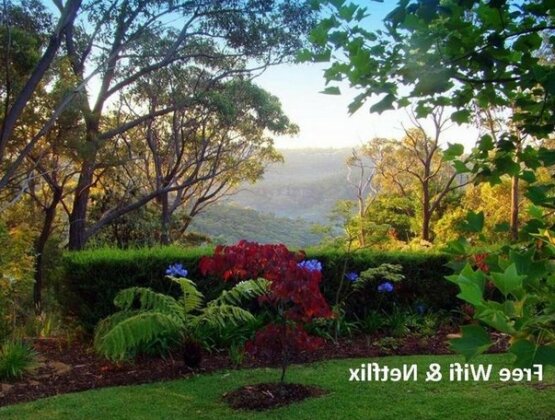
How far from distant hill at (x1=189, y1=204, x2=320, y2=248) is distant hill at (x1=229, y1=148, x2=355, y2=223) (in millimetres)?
2399

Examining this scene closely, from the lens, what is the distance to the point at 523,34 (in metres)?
1.52

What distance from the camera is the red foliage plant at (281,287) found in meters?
4.37

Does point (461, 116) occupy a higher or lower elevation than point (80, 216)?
higher

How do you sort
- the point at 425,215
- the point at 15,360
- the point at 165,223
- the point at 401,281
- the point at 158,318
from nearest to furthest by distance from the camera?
the point at 158,318 → the point at 15,360 → the point at 401,281 → the point at 425,215 → the point at 165,223

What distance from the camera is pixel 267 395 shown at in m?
4.49

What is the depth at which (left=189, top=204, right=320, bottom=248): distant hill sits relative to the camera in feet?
81.9


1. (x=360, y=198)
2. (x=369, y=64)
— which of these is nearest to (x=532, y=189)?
(x=369, y=64)

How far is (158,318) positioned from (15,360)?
1.64 m

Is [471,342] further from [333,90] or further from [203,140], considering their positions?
[203,140]

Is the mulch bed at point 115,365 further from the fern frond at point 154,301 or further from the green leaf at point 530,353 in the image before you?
the green leaf at point 530,353

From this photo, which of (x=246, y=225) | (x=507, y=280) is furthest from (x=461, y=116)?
(x=246, y=225)

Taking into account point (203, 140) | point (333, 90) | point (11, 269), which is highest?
point (203, 140)

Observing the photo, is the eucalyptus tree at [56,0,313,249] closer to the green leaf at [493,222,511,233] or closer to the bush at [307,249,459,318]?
the bush at [307,249,459,318]

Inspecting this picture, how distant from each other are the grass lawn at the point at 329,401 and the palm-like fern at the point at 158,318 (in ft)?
1.58
